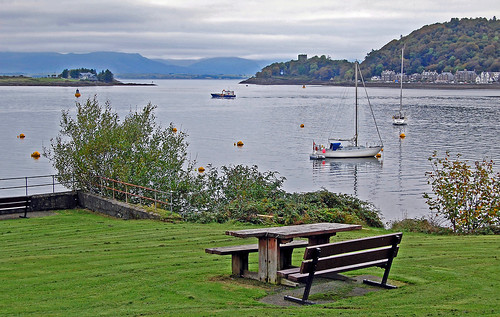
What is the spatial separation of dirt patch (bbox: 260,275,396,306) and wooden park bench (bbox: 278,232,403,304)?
152mm

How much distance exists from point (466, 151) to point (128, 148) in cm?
4692

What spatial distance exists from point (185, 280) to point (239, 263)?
35.3 inches

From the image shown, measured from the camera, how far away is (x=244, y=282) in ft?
32.3

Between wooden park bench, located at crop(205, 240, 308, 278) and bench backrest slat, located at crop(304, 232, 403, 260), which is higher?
bench backrest slat, located at crop(304, 232, 403, 260)

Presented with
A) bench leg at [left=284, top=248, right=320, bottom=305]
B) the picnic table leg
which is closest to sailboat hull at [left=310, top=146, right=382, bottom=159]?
the picnic table leg

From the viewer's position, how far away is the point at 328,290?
9312 millimetres

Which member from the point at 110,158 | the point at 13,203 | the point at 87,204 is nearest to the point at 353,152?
the point at 110,158

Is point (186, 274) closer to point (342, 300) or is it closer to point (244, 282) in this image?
point (244, 282)

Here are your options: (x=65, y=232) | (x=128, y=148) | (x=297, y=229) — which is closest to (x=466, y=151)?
(x=128, y=148)

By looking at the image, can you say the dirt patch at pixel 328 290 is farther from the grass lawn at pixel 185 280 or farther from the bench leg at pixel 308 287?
the grass lawn at pixel 185 280

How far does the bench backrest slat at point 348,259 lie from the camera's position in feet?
27.8

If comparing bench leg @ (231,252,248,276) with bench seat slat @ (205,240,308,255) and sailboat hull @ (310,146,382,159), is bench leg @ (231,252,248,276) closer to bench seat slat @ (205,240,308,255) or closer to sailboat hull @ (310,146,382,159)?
bench seat slat @ (205,240,308,255)

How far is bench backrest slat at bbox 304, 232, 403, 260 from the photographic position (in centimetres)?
849

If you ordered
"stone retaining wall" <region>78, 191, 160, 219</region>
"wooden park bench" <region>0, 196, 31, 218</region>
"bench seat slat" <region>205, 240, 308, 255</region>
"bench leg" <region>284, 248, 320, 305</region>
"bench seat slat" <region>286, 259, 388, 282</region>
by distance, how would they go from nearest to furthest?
1. "bench leg" <region>284, 248, 320, 305</region>
2. "bench seat slat" <region>286, 259, 388, 282</region>
3. "bench seat slat" <region>205, 240, 308, 255</region>
4. "stone retaining wall" <region>78, 191, 160, 219</region>
5. "wooden park bench" <region>0, 196, 31, 218</region>
